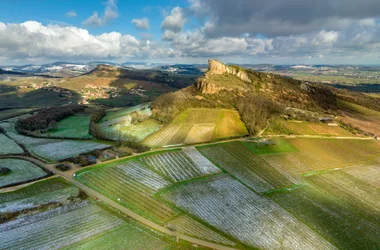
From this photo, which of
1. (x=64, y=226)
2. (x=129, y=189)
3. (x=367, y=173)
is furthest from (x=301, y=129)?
(x=64, y=226)

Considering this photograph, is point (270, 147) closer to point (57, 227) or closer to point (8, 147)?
point (57, 227)

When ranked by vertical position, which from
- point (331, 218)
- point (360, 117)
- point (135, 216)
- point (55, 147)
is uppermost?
point (360, 117)

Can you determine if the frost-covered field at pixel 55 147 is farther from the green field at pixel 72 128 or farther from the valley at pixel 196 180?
the green field at pixel 72 128

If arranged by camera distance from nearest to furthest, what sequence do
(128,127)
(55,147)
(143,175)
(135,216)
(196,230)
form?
(196,230) → (135,216) → (143,175) → (55,147) → (128,127)

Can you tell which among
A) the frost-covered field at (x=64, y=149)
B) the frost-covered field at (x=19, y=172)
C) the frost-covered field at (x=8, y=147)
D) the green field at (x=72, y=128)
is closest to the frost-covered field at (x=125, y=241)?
the frost-covered field at (x=19, y=172)

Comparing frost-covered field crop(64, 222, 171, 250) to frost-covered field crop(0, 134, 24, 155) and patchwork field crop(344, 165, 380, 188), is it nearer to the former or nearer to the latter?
frost-covered field crop(0, 134, 24, 155)
